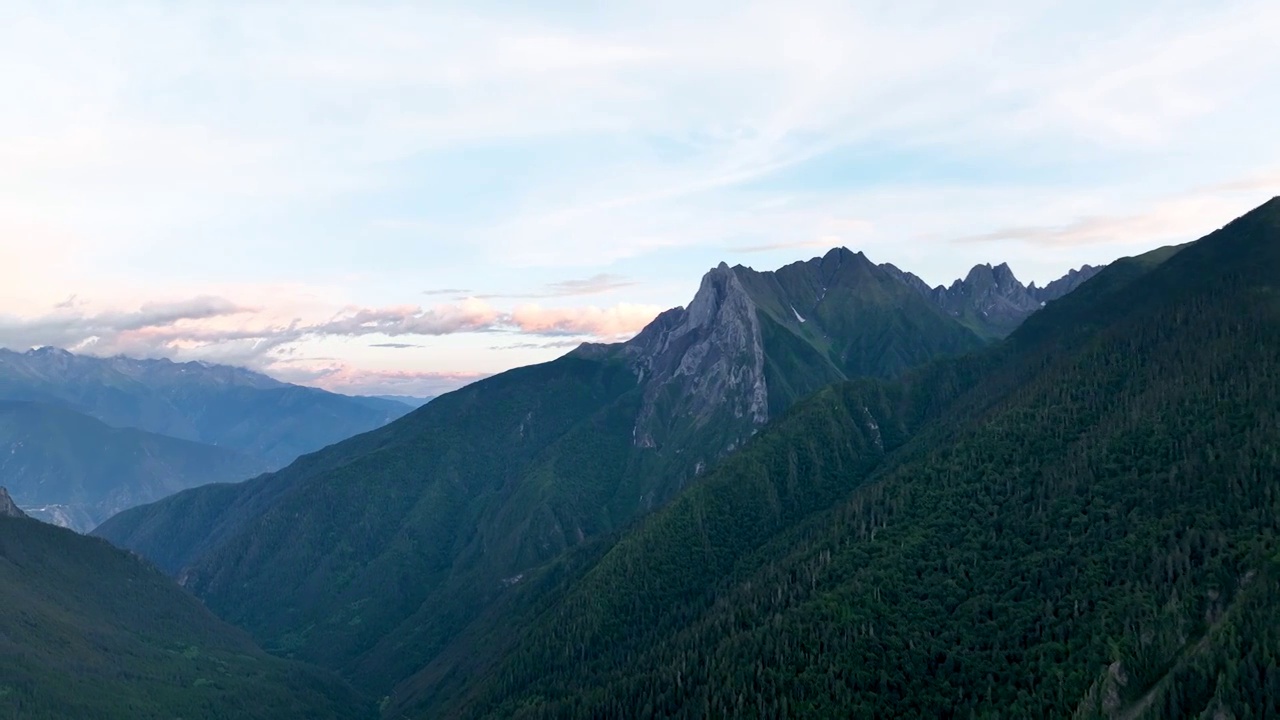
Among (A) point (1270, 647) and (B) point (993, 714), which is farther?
(B) point (993, 714)

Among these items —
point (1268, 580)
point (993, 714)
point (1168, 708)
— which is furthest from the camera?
point (993, 714)

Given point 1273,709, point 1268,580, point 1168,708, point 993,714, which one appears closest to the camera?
point 1273,709

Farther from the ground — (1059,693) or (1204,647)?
(1204,647)

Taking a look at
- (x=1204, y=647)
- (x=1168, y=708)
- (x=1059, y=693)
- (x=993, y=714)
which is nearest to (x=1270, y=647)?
(x=1204, y=647)

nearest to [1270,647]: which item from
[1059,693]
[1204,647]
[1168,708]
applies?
[1204,647]

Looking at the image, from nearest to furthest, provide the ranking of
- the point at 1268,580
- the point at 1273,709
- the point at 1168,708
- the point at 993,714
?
the point at 1273,709
the point at 1168,708
the point at 1268,580
the point at 993,714

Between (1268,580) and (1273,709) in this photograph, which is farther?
(1268,580)

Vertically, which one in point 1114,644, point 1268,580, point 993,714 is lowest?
point 993,714

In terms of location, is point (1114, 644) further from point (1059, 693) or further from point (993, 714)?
point (993, 714)

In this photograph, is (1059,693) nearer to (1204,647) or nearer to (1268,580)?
(1204,647)
